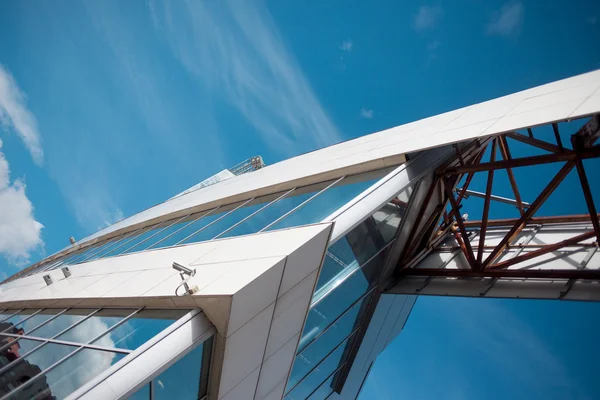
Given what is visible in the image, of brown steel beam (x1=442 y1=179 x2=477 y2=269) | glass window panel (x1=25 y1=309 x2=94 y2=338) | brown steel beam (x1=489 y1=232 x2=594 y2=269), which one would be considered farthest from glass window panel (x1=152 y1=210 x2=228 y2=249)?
brown steel beam (x1=489 y1=232 x2=594 y2=269)

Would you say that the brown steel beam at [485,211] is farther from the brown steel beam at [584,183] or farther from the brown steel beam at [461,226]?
the brown steel beam at [584,183]

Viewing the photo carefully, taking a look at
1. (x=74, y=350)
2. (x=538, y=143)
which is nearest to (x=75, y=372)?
(x=74, y=350)

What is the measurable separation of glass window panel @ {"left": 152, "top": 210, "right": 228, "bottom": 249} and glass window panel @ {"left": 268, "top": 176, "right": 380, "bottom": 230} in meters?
4.50

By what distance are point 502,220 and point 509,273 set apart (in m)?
4.26

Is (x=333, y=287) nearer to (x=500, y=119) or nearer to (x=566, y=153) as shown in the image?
(x=500, y=119)

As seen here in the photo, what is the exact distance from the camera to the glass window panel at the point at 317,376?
11164mm

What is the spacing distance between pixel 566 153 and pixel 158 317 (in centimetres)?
1098

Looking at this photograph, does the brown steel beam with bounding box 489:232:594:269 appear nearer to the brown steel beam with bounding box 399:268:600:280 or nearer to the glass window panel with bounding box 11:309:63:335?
the brown steel beam with bounding box 399:268:600:280

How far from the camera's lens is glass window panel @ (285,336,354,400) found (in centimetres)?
1116

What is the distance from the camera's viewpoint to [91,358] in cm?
630

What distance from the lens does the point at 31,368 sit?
691 centimetres

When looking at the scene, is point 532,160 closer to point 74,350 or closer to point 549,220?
point 549,220

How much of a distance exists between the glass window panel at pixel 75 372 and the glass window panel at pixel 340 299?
5300 mm

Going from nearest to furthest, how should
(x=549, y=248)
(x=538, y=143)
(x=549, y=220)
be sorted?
(x=538, y=143) → (x=549, y=248) → (x=549, y=220)
